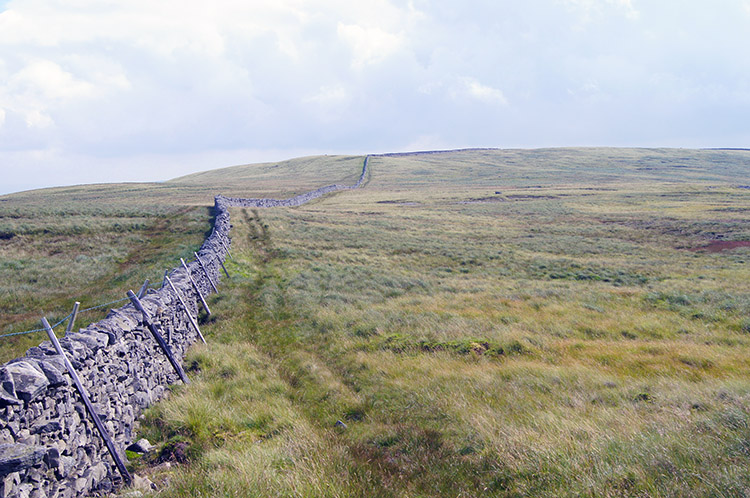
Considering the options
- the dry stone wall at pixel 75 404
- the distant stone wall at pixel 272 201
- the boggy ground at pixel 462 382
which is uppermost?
the distant stone wall at pixel 272 201

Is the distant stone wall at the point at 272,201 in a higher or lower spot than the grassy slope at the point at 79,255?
higher

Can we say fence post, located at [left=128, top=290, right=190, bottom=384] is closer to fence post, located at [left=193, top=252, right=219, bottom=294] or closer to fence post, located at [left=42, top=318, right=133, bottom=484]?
fence post, located at [left=42, top=318, right=133, bottom=484]

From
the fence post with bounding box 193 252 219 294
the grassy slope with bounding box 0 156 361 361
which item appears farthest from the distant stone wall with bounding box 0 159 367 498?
the fence post with bounding box 193 252 219 294

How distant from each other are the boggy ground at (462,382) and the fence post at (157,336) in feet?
1.11

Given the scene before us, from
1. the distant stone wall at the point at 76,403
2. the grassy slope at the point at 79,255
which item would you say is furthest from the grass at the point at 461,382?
the grassy slope at the point at 79,255

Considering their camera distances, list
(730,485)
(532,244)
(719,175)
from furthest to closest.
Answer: (719,175) < (532,244) < (730,485)

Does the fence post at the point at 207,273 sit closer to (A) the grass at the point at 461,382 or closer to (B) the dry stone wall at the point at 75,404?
(A) the grass at the point at 461,382

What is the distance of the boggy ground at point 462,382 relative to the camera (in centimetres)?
564

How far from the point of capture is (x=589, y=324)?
1503 centimetres

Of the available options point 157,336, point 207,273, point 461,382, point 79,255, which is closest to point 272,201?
point 79,255

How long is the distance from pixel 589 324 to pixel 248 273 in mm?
16910

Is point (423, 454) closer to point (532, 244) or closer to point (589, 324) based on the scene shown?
point (589, 324)

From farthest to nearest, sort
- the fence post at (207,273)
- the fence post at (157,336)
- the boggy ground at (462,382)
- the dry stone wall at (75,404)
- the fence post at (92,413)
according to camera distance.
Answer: the fence post at (207,273)
the fence post at (157,336)
the fence post at (92,413)
the boggy ground at (462,382)
the dry stone wall at (75,404)

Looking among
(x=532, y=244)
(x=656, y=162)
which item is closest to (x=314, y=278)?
(x=532, y=244)
